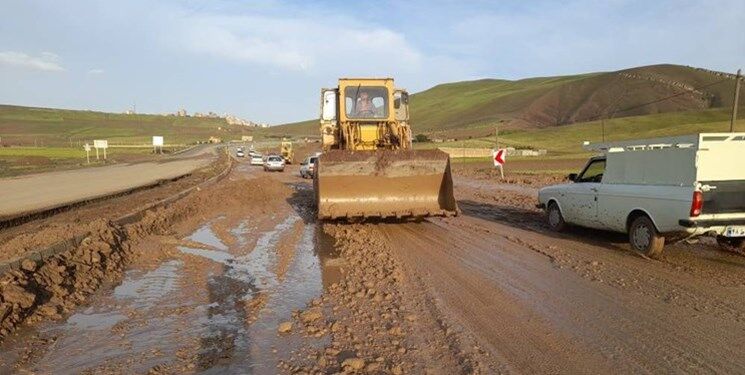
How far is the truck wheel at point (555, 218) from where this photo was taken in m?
11.3

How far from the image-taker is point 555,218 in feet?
38.1

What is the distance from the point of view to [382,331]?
5.22 m

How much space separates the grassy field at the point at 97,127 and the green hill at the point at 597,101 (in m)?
71.9

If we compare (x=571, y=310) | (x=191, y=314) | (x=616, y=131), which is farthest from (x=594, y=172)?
(x=616, y=131)

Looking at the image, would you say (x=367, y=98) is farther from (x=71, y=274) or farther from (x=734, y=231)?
(x=734, y=231)

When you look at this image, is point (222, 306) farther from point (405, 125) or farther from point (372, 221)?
point (405, 125)

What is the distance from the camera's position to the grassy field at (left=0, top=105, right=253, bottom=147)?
136875 millimetres

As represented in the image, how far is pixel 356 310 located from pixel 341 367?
1541 millimetres

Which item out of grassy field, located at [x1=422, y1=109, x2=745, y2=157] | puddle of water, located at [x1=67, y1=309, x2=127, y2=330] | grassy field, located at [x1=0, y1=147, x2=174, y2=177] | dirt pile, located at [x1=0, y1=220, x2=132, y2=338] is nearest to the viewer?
puddle of water, located at [x1=67, y1=309, x2=127, y2=330]

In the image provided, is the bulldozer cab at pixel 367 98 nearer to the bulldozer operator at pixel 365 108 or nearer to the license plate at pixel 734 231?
the bulldozer operator at pixel 365 108

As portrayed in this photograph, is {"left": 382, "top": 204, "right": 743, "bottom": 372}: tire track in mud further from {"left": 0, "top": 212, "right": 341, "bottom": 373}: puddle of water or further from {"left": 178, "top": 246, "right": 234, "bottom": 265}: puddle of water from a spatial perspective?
{"left": 178, "top": 246, "right": 234, "bottom": 265}: puddle of water

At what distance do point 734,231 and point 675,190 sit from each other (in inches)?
42.1

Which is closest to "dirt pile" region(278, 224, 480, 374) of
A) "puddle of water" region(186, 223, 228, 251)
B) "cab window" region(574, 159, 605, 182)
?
"puddle of water" region(186, 223, 228, 251)

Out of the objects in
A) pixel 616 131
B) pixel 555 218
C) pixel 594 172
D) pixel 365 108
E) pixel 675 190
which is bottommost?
pixel 555 218
